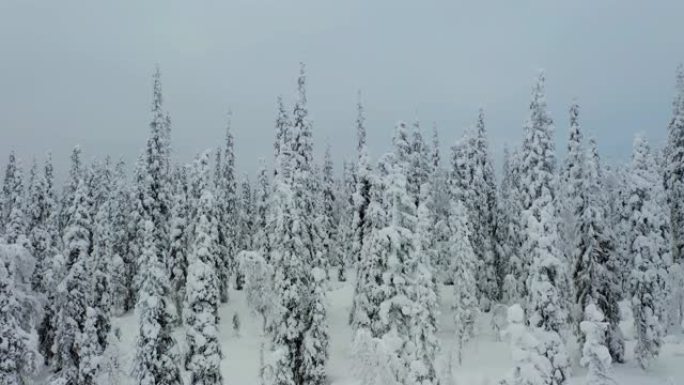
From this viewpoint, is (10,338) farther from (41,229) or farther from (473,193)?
(473,193)

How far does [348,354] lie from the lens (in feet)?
150

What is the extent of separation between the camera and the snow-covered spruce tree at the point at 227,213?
65688mm

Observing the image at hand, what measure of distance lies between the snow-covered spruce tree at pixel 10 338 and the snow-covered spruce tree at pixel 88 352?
31.5 feet

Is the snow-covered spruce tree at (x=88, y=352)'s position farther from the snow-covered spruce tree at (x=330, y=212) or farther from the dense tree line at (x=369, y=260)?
the snow-covered spruce tree at (x=330, y=212)

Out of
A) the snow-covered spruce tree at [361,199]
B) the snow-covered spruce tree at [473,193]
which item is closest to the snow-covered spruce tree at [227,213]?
the snow-covered spruce tree at [361,199]

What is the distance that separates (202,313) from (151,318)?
2284mm

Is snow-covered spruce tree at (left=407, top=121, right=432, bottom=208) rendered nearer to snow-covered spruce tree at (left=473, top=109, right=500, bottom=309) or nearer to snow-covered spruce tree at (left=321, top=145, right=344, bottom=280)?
snow-covered spruce tree at (left=473, top=109, right=500, bottom=309)

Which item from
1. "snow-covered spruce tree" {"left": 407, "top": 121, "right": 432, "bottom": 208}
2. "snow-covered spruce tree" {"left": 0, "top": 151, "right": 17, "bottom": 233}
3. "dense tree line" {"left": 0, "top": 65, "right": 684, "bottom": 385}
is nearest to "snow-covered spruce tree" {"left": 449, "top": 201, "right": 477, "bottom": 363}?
"dense tree line" {"left": 0, "top": 65, "right": 684, "bottom": 385}

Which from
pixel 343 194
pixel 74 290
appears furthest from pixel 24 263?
pixel 343 194

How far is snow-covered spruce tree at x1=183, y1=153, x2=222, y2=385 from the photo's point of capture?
89.8ft

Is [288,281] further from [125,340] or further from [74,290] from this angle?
[125,340]

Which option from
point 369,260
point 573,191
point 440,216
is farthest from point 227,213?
point 369,260

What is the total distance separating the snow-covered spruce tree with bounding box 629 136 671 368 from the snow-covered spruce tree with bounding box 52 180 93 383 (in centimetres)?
3227

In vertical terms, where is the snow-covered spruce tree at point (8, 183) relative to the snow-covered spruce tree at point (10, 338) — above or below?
above
